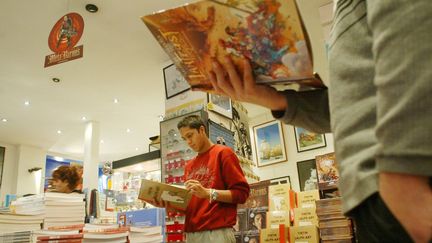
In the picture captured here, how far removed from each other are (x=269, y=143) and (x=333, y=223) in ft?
15.1

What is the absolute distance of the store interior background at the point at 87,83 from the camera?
4.71 m

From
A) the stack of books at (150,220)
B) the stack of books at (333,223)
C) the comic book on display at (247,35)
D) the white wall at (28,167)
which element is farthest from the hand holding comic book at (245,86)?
the white wall at (28,167)

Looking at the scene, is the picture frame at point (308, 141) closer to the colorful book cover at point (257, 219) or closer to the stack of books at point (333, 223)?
the colorful book cover at point (257, 219)

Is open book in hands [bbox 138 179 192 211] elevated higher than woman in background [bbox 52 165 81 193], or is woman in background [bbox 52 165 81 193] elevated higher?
woman in background [bbox 52 165 81 193]

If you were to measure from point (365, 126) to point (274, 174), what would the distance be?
7.24 metres

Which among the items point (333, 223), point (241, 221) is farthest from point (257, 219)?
point (333, 223)

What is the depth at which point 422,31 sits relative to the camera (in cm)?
60

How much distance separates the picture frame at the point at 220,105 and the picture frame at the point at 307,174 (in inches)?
116

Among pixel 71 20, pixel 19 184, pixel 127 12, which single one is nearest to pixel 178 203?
pixel 71 20

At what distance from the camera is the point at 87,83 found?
672cm

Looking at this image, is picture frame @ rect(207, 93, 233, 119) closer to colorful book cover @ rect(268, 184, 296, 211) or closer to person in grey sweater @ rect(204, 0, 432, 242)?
colorful book cover @ rect(268, 184, 296, 211)

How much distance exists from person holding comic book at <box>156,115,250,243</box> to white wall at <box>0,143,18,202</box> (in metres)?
9.56

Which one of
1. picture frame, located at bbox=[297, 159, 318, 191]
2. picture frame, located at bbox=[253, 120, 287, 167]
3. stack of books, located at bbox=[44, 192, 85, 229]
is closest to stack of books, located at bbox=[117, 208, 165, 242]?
stack of books, located at bbox=[44, 192, 85, 229]

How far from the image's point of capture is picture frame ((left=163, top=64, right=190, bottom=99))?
17.3ft
